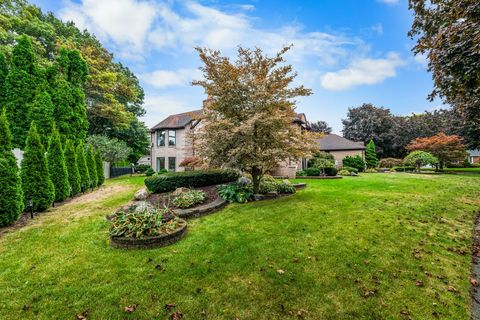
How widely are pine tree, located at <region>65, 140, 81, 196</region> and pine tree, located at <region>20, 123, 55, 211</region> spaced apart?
278 centimetres

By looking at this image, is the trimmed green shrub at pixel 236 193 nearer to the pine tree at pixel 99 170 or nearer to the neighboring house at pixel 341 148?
the pine tree at pixel 99 170

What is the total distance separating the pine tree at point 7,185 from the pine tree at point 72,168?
13.3 ft

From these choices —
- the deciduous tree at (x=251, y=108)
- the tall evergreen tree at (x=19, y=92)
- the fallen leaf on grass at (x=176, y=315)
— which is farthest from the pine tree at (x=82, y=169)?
the fallen leaf on grass at (x=176, y=315)

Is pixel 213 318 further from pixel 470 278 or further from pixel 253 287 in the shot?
pixel 470 278

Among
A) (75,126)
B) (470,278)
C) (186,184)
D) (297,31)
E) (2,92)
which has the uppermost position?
(297,31)

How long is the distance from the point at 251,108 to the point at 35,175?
26.9 feet

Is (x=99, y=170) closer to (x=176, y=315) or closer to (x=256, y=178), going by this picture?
(x=256, y=178)

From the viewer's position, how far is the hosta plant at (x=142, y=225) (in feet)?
16.6

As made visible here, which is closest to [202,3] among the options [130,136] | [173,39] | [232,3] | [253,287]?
[232,3]

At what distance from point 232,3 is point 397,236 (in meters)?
9.69

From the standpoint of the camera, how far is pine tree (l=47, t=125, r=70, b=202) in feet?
29.1

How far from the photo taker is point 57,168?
8.96m

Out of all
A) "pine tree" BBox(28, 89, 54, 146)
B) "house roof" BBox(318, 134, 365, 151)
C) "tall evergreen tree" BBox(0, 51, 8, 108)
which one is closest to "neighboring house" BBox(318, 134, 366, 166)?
"house roof" BBox(318, 134, 365, 151)

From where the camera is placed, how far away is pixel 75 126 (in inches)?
580
